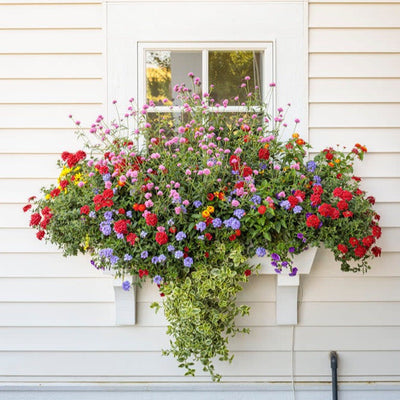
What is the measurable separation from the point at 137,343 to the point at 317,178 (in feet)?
4.26

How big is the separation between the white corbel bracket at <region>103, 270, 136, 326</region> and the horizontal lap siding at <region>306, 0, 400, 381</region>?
894 millimetres

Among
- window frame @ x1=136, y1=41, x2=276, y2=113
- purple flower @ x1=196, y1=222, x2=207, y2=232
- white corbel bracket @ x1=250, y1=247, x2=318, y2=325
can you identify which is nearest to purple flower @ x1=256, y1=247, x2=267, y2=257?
white corbel bracket @ x1=250, y1=247, x2=318, y2=325

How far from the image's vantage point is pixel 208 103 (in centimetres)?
264

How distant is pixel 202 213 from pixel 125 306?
72 cm

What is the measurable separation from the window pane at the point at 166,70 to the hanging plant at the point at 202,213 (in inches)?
8.7

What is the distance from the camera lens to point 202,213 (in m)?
2.23

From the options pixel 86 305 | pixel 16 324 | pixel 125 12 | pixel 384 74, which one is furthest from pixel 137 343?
pixel 384 74

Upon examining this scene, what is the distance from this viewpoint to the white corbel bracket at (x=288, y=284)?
2420mm

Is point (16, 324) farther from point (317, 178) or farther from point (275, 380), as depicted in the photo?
point (317, 178)

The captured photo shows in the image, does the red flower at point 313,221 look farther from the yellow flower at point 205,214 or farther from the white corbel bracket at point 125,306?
the white corbel bracket at point 125,306

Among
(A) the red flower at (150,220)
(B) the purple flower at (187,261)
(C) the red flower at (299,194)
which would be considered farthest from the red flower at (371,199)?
(A) the red flower at (150,220)

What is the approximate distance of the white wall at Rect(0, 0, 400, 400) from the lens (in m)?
2.58

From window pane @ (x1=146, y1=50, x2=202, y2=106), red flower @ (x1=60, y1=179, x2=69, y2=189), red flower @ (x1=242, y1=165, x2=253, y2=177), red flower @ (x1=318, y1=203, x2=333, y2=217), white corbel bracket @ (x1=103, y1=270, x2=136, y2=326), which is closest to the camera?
red flower @ (x1=318, y1=203, x2=333, y2=217)

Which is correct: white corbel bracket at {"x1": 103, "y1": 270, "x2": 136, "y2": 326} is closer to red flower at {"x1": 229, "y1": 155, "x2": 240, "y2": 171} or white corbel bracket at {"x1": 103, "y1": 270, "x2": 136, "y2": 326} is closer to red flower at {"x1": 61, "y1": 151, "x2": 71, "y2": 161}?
red flower at {"x1": 61, "y1": 151, "x2": 71, "y2": 161}
